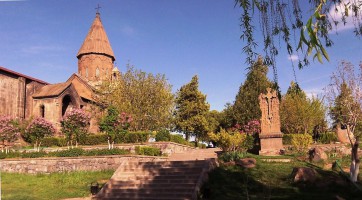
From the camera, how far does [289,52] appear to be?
539 cm

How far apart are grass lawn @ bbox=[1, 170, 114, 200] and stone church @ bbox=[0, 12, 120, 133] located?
60.0 feet

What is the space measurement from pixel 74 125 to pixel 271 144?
1592 centimetres

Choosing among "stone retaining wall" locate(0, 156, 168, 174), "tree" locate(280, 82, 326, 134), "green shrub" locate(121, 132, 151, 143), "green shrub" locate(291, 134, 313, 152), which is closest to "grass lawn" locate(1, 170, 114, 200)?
"stone retaining wall" locate(0, 156, 168, 174)

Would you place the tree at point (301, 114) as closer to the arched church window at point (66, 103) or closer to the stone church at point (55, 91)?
the stone church at point (55, 91)

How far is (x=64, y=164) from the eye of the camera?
21.9 meters

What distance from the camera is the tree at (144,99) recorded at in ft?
119

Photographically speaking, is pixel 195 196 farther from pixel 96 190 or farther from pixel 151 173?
pixel 96 190

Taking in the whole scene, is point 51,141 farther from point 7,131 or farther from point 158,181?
point 158,181

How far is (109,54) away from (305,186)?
4533cm

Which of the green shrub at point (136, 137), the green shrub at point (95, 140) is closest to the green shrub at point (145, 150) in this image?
the green shrub at point (136, 137)

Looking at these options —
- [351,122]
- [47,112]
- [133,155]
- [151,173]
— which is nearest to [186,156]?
[133,155]

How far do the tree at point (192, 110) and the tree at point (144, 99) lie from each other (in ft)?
14.7

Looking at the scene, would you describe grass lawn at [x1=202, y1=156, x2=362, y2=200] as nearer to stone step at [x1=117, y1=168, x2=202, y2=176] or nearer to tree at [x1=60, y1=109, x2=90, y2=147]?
stone step at [x1=117, y1=168, x2=202, y2=176]

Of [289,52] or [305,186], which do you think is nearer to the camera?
[289,52]
